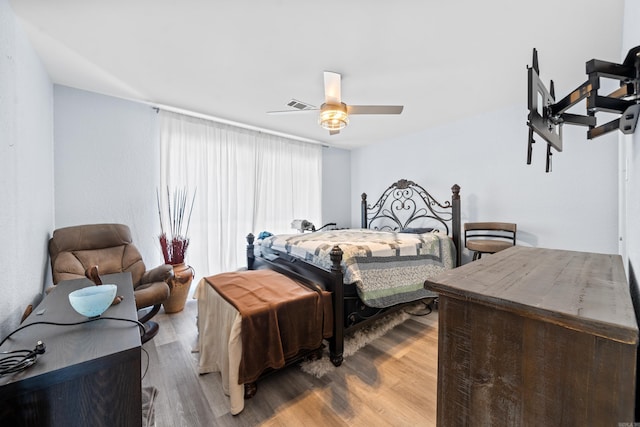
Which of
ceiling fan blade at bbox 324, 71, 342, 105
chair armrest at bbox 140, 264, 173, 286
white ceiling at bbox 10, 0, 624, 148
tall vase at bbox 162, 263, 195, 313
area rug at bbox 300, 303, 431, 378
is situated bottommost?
area rug at bbox 300, 303, 431, 378

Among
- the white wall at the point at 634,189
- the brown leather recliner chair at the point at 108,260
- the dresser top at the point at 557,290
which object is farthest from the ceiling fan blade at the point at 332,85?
the brown leather recliner chair at the point at 108,260

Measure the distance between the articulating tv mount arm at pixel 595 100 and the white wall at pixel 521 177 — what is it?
2070 millimetres

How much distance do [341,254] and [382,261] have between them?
62cm

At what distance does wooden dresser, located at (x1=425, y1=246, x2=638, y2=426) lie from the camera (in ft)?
1.71

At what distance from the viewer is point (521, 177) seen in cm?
310

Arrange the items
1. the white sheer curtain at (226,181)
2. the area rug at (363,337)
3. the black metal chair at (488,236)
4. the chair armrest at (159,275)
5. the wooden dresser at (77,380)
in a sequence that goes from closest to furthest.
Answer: the wooden dresser at (77,380) → the area rug at (363,337) → the chair armrest at (159,275) → the black metal chair at (488,236) → the white sheer curtain at (226,181)

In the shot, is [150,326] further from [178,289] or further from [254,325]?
[254,325]

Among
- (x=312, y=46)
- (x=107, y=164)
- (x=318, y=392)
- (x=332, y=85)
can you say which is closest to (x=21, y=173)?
(x=107, y=164)

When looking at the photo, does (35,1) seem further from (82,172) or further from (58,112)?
(82,172)

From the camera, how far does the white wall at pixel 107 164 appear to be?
258cm

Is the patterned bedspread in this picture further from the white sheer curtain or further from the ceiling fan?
the ceiling fan

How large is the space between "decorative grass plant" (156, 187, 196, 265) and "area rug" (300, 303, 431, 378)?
6.78 feet

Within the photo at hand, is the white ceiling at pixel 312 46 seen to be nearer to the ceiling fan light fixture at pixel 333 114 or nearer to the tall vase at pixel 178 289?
the ceiling fan light fixture at pixel 333 114

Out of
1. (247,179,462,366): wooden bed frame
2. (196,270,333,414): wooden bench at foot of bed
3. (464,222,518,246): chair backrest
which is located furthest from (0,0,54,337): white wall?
(464,222,518,246): chair backrest
